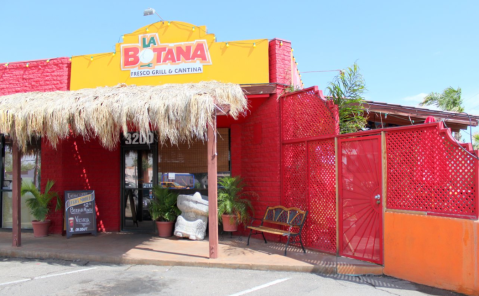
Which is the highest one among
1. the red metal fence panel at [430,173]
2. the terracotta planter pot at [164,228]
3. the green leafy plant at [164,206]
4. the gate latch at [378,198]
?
the red metal fence panel at [430,173]

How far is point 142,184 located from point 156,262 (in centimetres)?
354

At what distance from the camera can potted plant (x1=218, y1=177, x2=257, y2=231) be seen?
8.39 meters

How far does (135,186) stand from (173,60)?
3405mm

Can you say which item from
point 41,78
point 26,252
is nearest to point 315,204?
point 26,252

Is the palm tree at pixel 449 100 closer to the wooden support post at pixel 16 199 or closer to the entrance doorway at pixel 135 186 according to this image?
the entrance doorway at pixel 135 186

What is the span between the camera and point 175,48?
9.34 m

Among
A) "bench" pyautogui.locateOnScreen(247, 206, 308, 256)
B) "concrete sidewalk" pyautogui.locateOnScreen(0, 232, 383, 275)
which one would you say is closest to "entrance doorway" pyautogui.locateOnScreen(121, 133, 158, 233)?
"concrete sidewalk" pyautogui.locateOnScreen(0, 232, 383, 275)

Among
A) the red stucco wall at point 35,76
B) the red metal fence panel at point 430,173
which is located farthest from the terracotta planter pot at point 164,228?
the red metal fence panel at point 430,173

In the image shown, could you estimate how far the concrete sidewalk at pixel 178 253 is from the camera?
6305 mm

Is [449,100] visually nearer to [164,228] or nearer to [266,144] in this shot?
[266,144]

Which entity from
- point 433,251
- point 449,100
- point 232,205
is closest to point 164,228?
point 232,205

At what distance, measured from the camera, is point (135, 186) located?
32.9ft

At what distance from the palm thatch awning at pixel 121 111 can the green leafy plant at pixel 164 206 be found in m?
2.26

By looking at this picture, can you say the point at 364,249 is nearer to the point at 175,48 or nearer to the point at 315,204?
the point at 315,204
